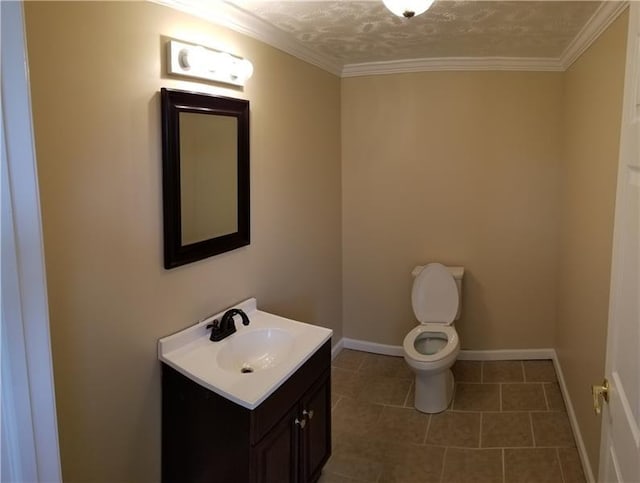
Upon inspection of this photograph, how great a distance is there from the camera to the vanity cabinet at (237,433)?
187cm

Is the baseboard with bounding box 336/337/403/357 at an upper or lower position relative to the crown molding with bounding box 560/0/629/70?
lower

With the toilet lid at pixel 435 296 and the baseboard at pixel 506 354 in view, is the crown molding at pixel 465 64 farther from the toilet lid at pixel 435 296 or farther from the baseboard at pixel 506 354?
the baseboard at pixel 506 354

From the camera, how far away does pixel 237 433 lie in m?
1.87

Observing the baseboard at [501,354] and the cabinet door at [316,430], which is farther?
the baseboard at [501,354]

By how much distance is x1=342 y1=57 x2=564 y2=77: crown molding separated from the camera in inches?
136

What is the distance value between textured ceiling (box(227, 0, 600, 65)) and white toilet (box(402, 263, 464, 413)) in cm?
150

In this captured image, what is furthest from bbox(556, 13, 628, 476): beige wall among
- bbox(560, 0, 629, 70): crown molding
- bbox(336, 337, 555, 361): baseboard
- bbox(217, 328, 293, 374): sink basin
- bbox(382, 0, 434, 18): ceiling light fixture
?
bbox(217, 328, 293, 374): sink basin

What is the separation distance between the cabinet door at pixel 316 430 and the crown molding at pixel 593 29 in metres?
2.11

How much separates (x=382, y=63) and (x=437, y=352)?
6.83 ft

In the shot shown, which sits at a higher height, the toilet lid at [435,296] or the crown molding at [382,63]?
the crown molding at [382,63]

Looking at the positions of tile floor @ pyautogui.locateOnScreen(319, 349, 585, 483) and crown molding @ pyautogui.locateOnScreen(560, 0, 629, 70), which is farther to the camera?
tile floor @ pyautogui.locateOnScreen(319, 349, 585, 483)

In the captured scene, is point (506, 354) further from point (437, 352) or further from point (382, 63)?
point (382, 63)

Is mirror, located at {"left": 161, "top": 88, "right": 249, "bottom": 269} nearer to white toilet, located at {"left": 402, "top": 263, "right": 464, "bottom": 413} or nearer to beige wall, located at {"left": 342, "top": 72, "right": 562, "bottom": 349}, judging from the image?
white toilet, located at {"left": 402, "top": 263, "right": 464, "bottom": 413}

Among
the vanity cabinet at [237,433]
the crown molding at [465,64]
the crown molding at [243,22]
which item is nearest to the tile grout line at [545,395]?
the vanity cabinet at [237,433]
